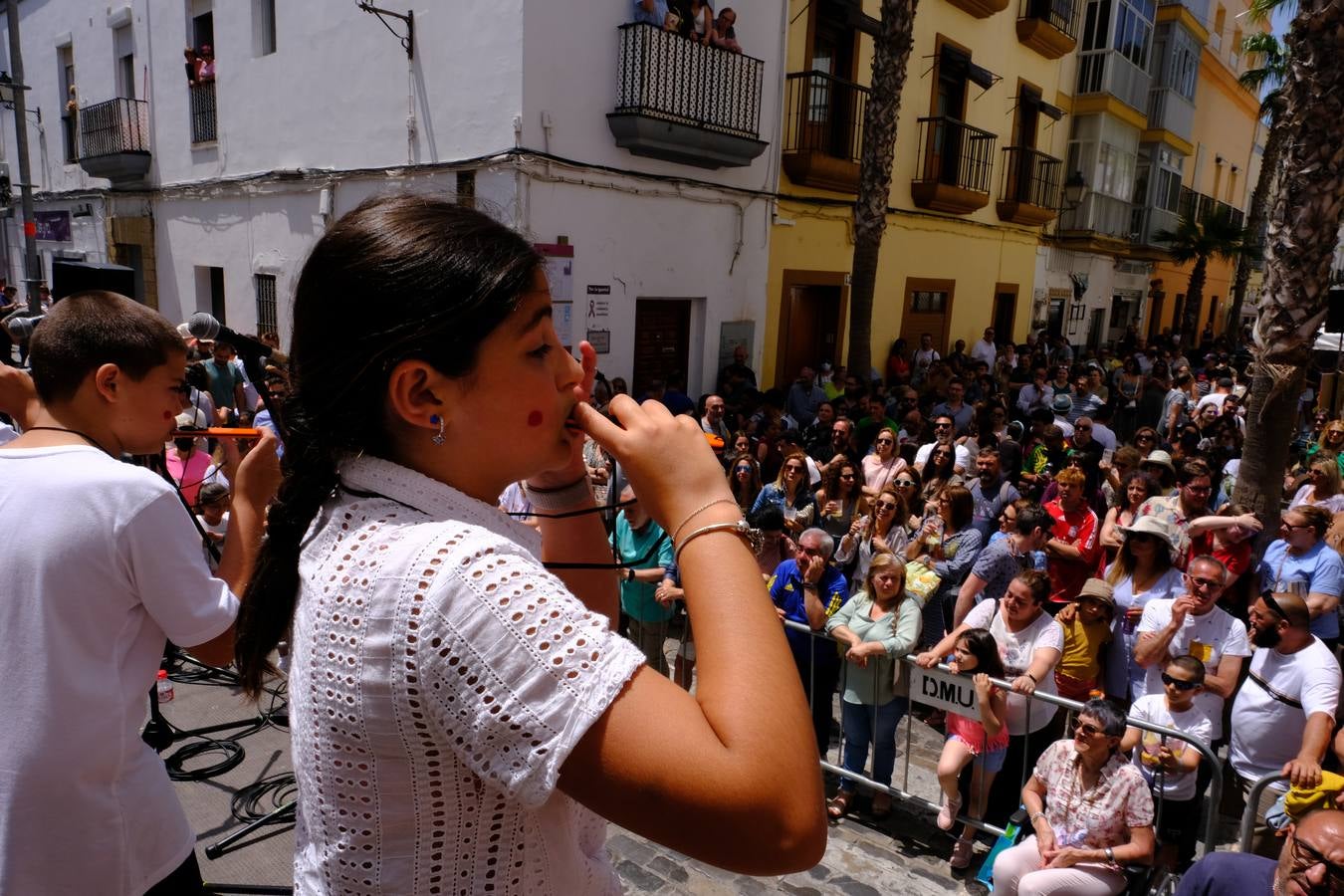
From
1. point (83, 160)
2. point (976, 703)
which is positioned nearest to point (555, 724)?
point (976, 703)

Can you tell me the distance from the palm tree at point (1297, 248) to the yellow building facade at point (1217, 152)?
2109 cm

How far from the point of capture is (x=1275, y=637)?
4066mm

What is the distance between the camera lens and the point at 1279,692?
158 inches

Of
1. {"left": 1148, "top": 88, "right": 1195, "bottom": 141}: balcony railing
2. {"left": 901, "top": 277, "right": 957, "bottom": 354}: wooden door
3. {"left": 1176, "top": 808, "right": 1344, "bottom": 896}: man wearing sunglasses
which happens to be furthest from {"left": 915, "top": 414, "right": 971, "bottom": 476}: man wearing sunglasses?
{"left": 1148, "top": 88, "right": 1195, "bottom": 141}: balcony railing

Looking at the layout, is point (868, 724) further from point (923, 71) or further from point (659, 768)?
point (923, 71)

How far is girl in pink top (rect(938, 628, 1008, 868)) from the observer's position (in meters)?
4.11

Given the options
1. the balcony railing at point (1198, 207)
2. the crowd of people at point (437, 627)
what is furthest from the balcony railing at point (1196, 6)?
the crowd of people at point (437, 627)

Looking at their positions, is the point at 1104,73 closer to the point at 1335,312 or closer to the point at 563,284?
the point at 1335,312

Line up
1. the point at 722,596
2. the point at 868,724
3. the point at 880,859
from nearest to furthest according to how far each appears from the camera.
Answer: the point at 722,596 → the point at 880,859 → the point at 868,724

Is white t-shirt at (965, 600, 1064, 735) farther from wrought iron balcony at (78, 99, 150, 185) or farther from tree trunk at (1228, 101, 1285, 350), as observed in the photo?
tree trunk at (1228, 101, 1285, 350)

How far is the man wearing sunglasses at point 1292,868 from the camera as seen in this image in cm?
242

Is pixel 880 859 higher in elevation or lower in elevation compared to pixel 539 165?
lower

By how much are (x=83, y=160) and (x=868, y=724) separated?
16222 millimetres

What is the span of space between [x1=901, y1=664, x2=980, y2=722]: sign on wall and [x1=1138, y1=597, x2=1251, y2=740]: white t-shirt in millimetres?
1029
